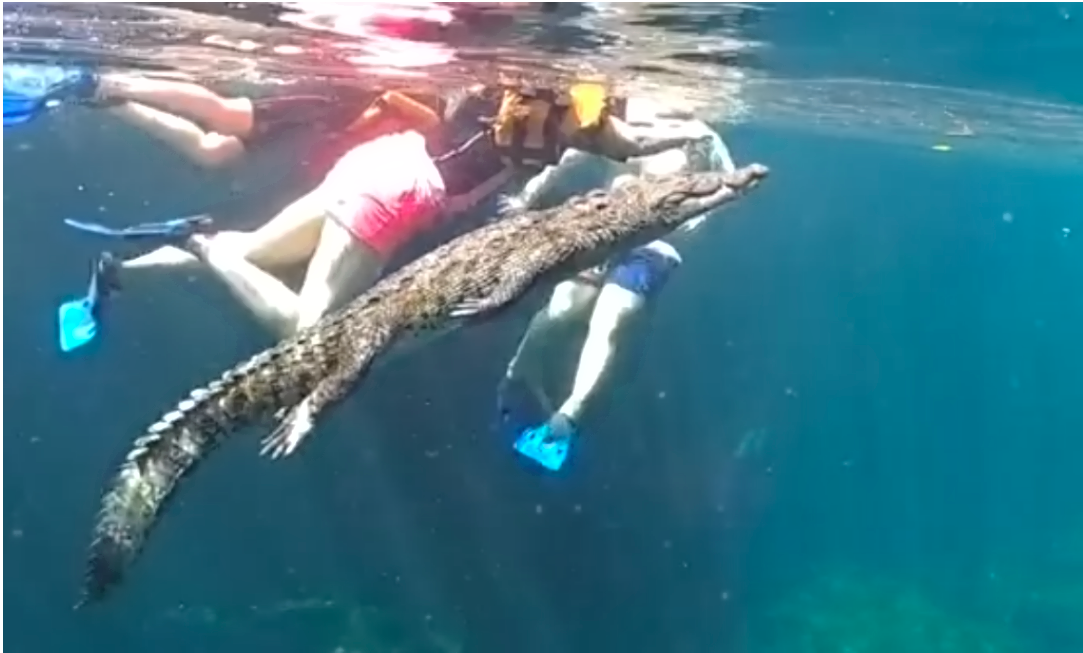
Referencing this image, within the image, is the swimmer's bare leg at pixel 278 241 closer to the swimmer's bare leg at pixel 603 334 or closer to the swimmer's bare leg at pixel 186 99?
the swimmer's bare leg at pixel 186 99

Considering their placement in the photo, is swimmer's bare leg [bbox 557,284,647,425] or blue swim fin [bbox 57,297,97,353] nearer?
blue swim fin [bbox 57,297,97,353]

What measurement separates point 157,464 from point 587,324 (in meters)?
3.33

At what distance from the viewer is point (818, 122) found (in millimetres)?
19859

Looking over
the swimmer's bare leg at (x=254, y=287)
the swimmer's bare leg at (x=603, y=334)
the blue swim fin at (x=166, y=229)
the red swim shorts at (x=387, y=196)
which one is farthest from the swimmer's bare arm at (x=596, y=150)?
the blue swim fin at (x=166, y=229)

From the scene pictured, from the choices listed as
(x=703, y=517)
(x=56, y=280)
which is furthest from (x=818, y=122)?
(x=56, y=280)

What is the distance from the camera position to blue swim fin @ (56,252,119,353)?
24.5 ft

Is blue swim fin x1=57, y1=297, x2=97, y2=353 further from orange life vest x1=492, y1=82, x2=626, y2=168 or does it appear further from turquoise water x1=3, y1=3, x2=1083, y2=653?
orange life vest x1=492, y1=82, x2=626, y2=168

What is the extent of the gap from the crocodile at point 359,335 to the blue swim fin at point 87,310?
1967 millimetres

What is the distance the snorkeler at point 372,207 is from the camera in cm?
725

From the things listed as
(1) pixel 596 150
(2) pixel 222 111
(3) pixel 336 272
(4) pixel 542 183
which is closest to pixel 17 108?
(2) pixel 222 111

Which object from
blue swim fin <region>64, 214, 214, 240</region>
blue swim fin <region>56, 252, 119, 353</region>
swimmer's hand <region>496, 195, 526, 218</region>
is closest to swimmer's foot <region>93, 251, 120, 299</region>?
blue swim fin <region>56, 252, 119, 353</region>

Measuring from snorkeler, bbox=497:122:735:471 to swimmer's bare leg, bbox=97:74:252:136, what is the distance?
9.03 feet

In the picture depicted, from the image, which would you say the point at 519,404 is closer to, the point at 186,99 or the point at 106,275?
the point at 106,275

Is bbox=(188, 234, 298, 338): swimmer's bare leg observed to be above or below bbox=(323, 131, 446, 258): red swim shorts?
below
